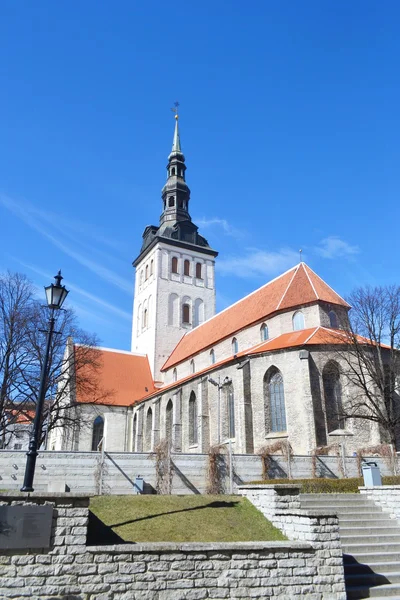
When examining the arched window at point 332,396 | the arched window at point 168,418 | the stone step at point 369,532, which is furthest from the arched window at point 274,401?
the stone step at point 369,532

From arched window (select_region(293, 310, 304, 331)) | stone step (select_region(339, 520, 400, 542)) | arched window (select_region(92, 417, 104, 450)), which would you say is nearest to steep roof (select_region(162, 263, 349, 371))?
arched window (select_region(293, 310, 304, 331))

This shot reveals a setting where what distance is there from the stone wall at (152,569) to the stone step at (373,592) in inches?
14.4

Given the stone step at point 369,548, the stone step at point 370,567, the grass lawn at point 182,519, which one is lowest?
the stone step at point 370,567

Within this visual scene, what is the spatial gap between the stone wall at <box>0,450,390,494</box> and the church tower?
25979 millimetres

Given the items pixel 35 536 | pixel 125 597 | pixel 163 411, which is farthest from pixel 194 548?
pixel 163 411

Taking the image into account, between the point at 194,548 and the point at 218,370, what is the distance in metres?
22.8

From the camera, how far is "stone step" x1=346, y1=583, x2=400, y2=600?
26.3 feet

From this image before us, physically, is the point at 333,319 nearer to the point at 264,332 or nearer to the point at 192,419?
the point at 264,332

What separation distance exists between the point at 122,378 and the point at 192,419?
13370 mm

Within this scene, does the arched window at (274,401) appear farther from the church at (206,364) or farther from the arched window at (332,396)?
the arched window at (332,396)

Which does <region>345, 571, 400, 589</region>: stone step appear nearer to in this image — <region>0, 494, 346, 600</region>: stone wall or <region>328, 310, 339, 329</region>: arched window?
<region>0, 494, 346, 600</region>: stone wall

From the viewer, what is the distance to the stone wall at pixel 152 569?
657 centimetres

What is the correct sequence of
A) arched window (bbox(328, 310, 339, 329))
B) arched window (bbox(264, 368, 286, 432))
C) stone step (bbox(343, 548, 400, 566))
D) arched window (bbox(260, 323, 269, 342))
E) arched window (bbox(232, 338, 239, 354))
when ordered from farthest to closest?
1. arched window (bbox(232, 338, 239, 354))
2. arched window (bbox(260, 323, 269, 342))
3. arched window (bbox(328, 310, 339, 329))
4. arched window (bbox(264, 368, 286, 432))
5. stone step (bbox(343, 548, 400, 566))

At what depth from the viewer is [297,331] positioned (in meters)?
28.9
